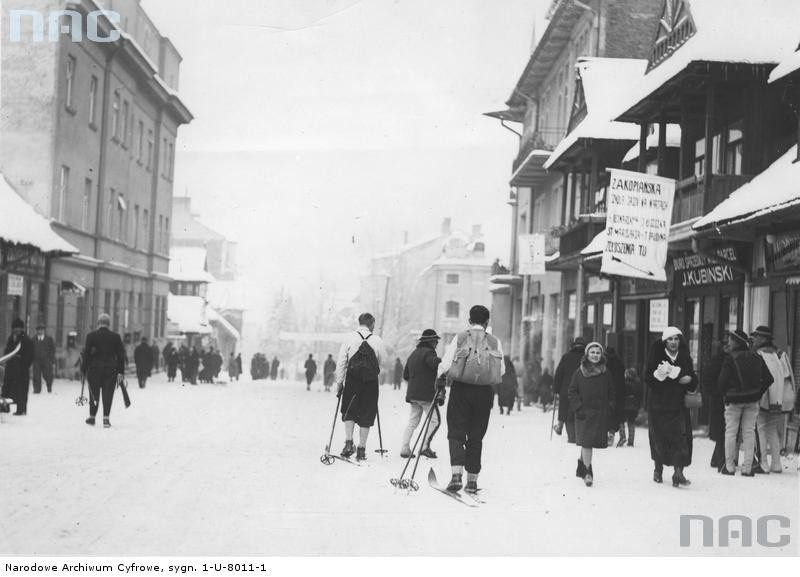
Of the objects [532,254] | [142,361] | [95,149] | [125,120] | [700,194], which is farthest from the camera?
[125,120]

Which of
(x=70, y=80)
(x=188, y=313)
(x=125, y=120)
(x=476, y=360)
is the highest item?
(x=125, y=120)

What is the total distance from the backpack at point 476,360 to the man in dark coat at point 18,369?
9.34 m

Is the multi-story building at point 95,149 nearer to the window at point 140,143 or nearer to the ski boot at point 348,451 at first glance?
the window at point 140,143

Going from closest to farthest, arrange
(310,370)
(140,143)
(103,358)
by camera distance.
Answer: (103,358) < (310,370) < (140,143)

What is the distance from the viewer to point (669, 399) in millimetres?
11562

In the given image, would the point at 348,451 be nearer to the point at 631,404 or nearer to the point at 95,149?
the point at 631,404

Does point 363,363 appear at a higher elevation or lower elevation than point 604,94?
lower

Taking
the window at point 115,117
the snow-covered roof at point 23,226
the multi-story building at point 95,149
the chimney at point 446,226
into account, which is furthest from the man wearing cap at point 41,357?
the chimney at point 446,226

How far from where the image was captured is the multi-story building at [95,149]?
2906 cm

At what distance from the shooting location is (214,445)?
46.2ft

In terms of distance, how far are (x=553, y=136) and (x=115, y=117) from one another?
14758mm

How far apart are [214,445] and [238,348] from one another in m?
64.9

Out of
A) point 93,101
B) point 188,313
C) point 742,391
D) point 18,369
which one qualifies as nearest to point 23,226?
point 93,101

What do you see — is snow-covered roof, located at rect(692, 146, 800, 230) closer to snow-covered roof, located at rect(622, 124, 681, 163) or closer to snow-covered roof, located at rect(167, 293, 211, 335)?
snow-covered roof, located at rect(622, 124, 681, 163)
